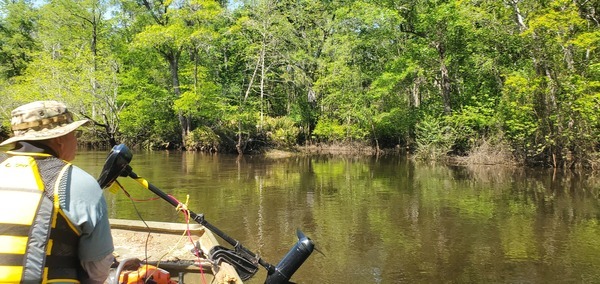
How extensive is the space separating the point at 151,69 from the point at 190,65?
480 cm

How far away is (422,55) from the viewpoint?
92.0 feet

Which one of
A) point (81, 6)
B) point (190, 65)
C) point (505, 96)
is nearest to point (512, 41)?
point (505, 96)

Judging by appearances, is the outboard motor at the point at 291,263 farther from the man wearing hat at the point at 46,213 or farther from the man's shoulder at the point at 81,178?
the man's shoulder at the point at 81,178

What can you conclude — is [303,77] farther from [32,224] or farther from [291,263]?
[32,224]

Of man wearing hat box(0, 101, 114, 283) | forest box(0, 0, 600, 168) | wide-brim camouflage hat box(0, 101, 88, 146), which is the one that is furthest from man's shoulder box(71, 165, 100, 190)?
forest box(0, 0, 600, 168)

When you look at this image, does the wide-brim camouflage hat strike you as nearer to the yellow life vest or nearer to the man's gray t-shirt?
Result: the yellow life vest

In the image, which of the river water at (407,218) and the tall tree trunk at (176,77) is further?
the tall tree trunk at (176,77)

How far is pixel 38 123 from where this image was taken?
233 centimetres

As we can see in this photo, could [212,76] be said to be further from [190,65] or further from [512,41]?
[512,41]

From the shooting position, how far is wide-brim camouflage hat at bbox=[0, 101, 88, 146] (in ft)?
7.50

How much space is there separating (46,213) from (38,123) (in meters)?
0.55

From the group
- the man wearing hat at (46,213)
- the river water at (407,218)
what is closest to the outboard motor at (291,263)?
the river water at (407,218)

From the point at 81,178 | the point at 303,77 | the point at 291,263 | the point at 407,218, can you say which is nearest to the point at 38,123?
the point at 81,178

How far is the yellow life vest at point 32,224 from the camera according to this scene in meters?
2.03
